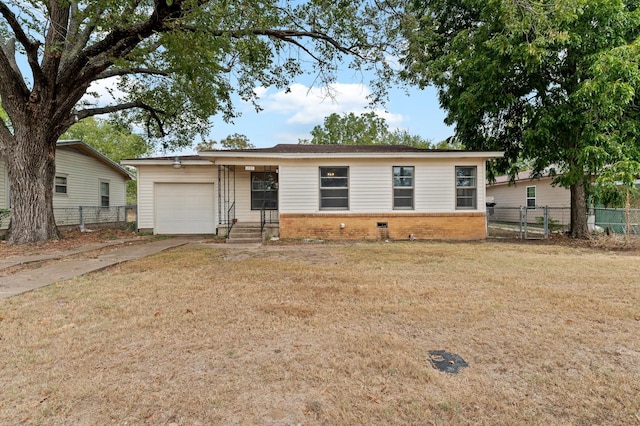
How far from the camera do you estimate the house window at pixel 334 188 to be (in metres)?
11.2

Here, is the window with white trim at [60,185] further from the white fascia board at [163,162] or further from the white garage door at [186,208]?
the white garage door at [186,208]

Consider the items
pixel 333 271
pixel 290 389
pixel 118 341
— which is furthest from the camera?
pixel 333 271

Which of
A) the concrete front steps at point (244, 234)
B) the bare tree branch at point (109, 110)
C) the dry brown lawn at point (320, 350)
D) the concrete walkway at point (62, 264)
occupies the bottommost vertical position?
the dry brown lawn at point (320, 350)

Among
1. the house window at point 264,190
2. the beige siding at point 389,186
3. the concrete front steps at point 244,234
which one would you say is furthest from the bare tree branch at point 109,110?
the beige siding at point 389,186

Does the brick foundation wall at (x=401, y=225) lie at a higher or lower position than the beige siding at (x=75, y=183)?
lower

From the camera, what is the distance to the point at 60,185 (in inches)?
559

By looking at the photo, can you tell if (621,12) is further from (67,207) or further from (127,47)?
(67,207)

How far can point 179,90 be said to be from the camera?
41.7 feet

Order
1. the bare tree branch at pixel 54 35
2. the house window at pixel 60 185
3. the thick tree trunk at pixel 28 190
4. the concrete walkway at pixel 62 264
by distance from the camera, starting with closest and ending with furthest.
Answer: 1. the concrete walkway at pixel 62 264
2. the bare tree branch at pixel 54 35
3. the thick tree trunk at pixel 28 190
4. the house window at pixel 60 185

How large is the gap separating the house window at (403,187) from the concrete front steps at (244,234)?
4868 mm

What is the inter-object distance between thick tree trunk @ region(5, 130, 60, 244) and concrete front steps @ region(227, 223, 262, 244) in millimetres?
5420

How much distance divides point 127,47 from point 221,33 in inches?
111

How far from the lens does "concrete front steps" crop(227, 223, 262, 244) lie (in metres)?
10.4

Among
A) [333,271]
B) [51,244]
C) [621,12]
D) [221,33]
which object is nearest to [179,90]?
[221,33]
